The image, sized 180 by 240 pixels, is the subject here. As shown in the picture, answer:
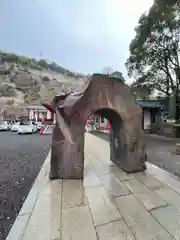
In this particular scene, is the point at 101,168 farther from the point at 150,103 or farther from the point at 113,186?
the point at 150,103

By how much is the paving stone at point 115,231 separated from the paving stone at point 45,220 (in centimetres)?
44

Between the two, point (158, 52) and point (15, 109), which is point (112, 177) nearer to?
point (158, 52)

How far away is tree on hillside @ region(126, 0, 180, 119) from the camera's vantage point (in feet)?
48.4

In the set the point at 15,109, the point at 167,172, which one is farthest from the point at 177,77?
the point at 15,109

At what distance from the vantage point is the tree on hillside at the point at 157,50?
1477 cm

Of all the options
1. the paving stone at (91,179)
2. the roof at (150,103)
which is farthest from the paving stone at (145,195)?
the roof at (150,103)

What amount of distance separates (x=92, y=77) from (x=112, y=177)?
205cm

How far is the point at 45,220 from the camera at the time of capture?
7.56ft

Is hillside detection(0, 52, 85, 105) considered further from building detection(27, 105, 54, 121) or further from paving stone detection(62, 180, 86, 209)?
paving stone detection(62, 180, 86, 209)

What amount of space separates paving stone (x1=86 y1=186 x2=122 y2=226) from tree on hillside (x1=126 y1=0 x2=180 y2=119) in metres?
14.0

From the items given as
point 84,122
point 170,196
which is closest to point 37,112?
point 84,122

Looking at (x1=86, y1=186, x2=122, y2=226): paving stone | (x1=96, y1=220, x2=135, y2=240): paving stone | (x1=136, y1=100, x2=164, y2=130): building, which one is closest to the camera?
(x1=96, y1=220, x2=135, y2=240): paving stone

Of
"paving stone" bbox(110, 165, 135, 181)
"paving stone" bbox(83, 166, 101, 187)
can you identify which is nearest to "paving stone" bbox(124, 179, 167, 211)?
"paving stone" bbox(110, 165, 135, 181)

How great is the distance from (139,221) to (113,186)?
1218 millimetres
